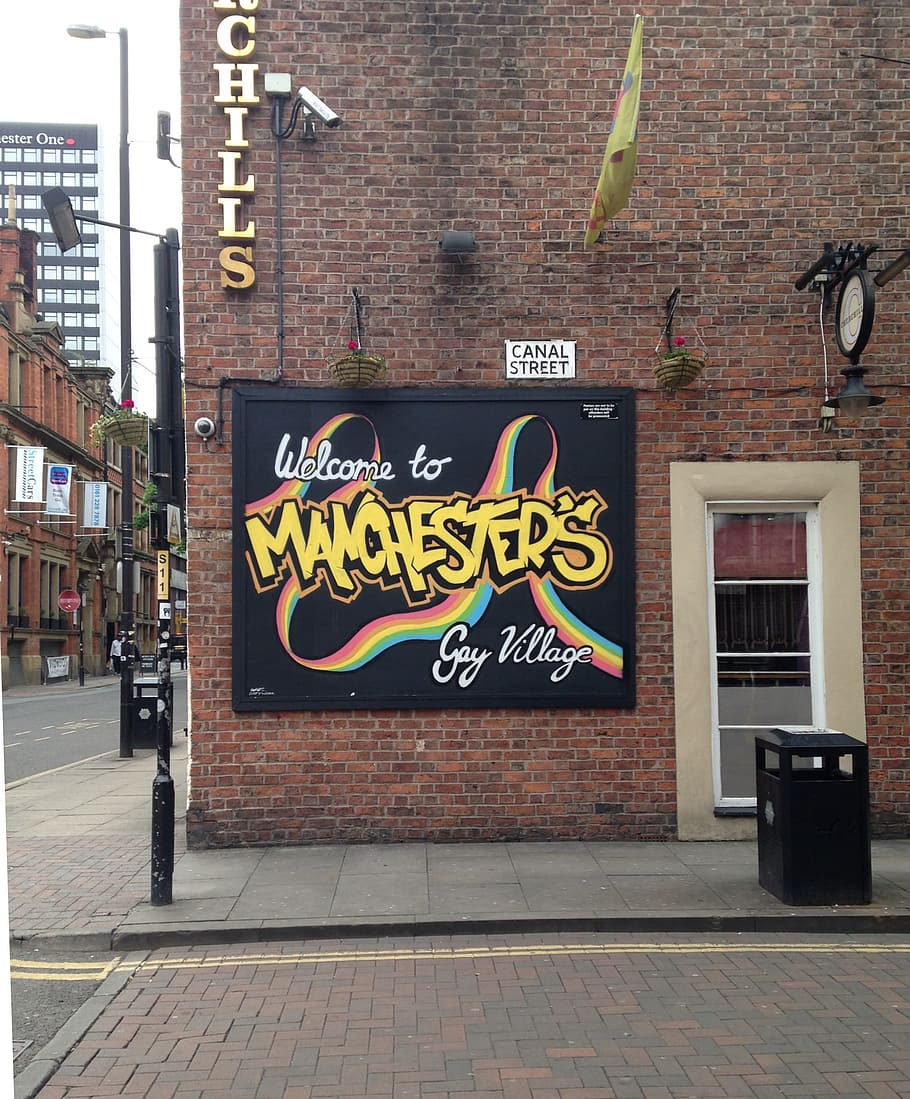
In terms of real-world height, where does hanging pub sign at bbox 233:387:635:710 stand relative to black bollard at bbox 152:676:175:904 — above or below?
above

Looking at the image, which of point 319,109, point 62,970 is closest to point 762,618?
point 319,109

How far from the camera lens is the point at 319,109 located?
26.6 feet

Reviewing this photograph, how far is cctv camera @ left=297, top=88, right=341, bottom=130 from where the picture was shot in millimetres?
8023

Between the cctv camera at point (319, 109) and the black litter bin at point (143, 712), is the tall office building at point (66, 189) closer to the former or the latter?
the black litter bin at point (143, 712)

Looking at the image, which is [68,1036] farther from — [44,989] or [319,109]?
[319,109]

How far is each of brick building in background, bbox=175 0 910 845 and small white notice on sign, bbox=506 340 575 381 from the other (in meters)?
0.02

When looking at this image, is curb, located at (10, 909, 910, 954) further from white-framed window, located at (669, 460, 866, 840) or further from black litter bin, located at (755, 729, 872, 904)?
white-framed window, located at (669, 460, 866, 840)

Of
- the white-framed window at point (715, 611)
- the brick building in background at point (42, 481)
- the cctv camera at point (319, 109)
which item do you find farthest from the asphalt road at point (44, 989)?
the brick building in background at point (42, 481)

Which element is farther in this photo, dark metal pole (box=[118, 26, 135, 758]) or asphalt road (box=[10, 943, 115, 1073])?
dark metal pole (box=[118, 26, 135, 758])

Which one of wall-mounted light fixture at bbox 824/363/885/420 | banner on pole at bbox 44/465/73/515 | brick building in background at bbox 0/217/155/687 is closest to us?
wall-mounted light fixture at bbox 824/363/885/420

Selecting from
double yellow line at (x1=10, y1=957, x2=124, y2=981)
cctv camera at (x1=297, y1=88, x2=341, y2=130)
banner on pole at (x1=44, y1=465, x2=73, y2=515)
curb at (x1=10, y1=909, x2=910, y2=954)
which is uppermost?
banner on pole at (x1=44, y1=465, x2=73, y2=515)

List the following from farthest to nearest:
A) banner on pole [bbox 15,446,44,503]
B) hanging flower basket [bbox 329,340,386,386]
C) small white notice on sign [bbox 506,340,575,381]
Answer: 1. banner on pole [bbox 15,446,44,503]
2. small white notice on sign [bbox 506,340,575,381]
3. hanging flower basket [bbox 329,340,386,386]

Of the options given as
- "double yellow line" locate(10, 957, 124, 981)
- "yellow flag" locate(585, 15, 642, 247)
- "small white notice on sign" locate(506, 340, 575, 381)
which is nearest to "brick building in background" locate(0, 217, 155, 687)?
"small white notice on sign" locate(506, 340, 575, 381)

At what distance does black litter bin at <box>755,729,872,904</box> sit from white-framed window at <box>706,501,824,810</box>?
175cm
